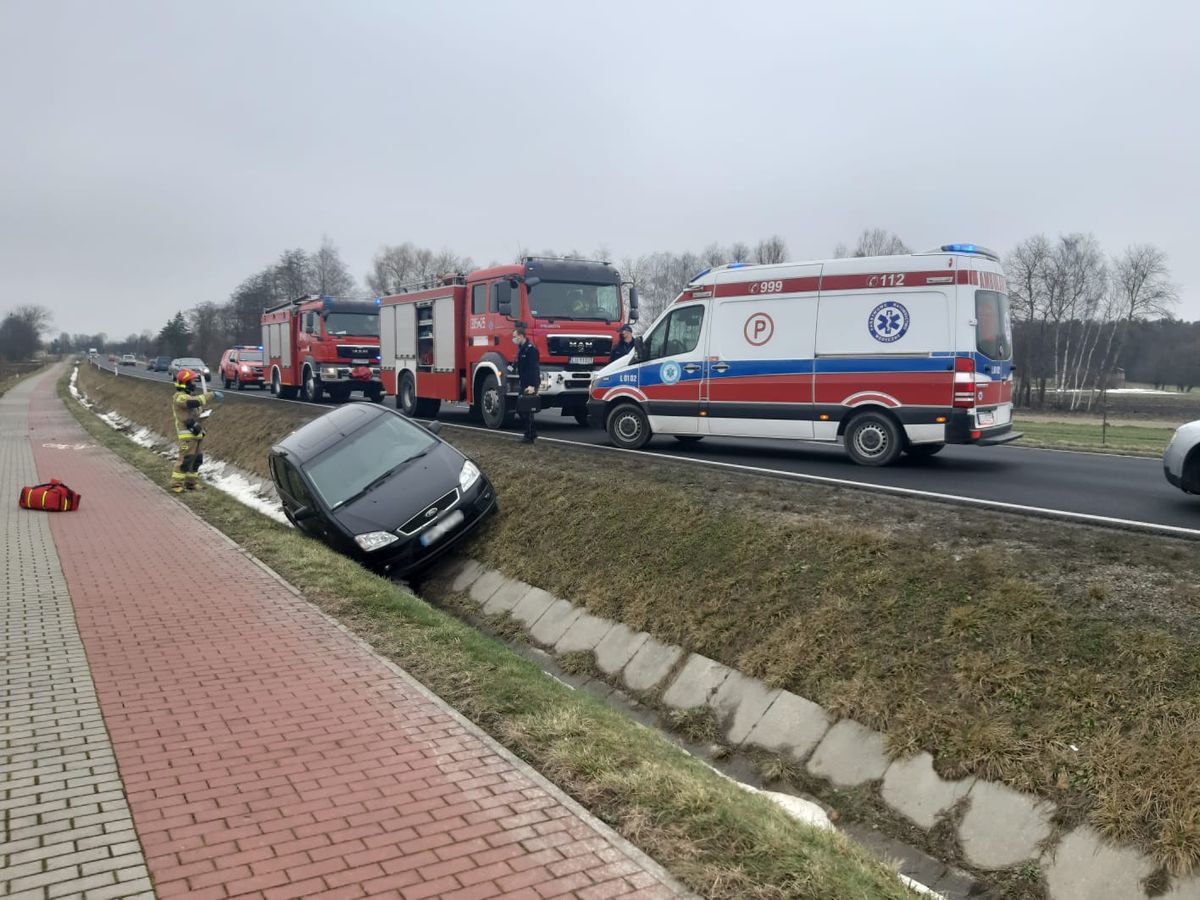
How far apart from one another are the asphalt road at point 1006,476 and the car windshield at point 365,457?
3915mm

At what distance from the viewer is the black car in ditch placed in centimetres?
982

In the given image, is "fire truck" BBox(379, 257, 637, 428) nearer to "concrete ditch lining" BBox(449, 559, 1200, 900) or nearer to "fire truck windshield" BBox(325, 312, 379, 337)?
"concrete ditch lining" BBox(449, 559, 1200, 900)

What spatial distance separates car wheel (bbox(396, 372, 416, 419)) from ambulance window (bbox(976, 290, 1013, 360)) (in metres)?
12.9

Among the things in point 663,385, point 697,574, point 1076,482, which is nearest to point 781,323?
point 663,385

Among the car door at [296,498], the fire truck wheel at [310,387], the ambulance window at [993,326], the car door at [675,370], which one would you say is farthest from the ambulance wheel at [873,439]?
the fire truck wheel at [310,387]

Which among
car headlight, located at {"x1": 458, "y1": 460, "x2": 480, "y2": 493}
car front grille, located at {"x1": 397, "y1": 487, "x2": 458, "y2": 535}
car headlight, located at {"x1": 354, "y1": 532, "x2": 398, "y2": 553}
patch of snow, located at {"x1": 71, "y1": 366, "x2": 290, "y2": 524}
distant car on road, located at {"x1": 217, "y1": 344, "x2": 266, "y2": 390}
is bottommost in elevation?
patch of snow, located at {"x1": 71, "y1": 366, "x2": 290, "y2": 524}

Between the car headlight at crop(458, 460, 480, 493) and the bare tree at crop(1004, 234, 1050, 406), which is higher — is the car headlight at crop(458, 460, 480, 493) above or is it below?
below

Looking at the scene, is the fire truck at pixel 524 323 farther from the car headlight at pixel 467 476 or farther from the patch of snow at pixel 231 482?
the car headlight at pixel 467 476

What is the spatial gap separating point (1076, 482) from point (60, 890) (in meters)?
10.5

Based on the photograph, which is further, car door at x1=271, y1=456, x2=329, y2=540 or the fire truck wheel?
the fire truck wheel

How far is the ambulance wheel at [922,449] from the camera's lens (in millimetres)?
11258

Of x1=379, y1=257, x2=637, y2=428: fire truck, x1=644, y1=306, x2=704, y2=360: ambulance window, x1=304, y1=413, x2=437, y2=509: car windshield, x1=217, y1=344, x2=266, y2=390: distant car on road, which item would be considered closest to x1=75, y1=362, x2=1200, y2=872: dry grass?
x1=304, y1=413, x2=437, y2=509: car windshield

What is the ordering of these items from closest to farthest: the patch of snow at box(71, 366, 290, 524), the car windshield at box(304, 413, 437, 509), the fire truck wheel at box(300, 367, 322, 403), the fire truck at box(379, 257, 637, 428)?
1. the car windshield at box(304, 413, 437, 509)
2. the patch of snow at box(71, 366, 290, 524)
3. the fire truck at box(379, 257, 637, 428)
4. the fire truck wheel at box(300, 367, 322, 403)

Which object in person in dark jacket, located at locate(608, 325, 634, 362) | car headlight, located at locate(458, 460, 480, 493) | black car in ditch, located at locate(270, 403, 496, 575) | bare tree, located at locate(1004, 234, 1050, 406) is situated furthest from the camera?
bare tree, located at locate(1004, 234, 1050, 406)
